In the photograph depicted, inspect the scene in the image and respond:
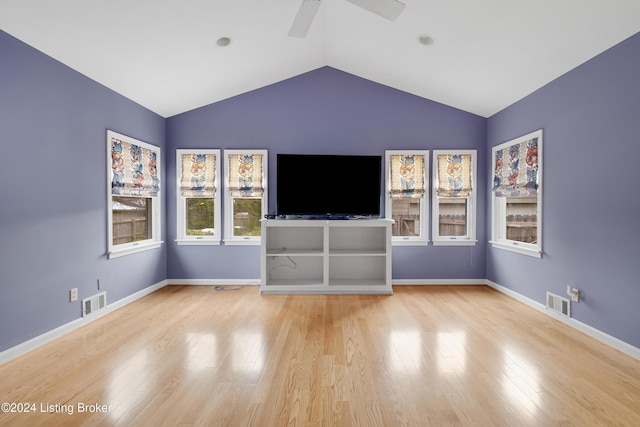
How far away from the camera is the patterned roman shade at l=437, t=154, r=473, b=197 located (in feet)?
16.3

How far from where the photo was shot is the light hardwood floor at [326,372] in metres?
1.89

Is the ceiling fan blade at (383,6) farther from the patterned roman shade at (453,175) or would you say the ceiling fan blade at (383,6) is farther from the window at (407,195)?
the patterned roman shade at (453,175)

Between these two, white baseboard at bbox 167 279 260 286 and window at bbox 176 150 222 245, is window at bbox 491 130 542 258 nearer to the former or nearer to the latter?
white baseboard at bbox 167 279 260 286

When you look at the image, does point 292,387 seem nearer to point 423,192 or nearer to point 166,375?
point 166,375

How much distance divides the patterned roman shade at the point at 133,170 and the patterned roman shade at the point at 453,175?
4.11 m

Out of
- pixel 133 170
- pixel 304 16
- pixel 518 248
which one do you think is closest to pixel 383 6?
pixel 304 16

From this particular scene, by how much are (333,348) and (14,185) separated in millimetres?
2864

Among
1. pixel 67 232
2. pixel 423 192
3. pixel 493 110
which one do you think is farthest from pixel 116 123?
pixel 493 110

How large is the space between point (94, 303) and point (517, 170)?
16.9 ft

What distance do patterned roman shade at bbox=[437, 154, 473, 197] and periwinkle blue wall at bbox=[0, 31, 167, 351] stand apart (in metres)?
4.36

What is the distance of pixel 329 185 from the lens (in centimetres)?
466

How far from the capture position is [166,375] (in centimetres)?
232

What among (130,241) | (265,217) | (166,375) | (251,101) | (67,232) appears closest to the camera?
(166,375)

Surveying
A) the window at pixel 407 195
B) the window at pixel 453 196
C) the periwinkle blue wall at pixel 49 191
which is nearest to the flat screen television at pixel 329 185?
the window at pixel 407 195
